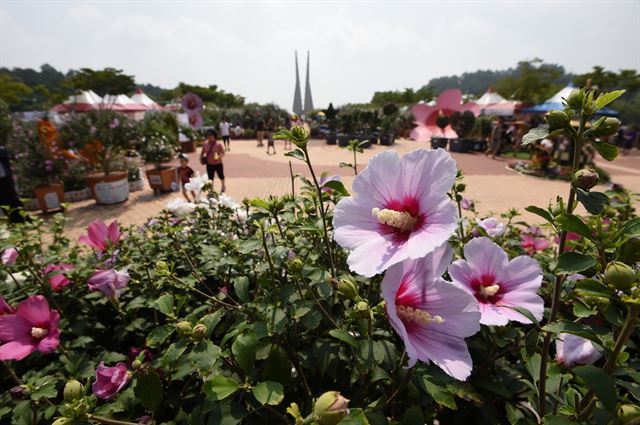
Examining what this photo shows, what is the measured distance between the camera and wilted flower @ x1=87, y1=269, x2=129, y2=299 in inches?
54.1

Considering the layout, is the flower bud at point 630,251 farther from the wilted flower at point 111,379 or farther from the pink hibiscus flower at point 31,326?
the pink hibiscus flower at point 31,326

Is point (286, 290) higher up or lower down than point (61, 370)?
higher up

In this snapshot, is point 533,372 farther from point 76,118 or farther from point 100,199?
point 76,118

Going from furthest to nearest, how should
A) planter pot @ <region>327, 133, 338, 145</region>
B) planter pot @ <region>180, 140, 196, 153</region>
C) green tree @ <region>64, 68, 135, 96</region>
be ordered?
green tree @ <region>64, 68, 135, 96</region>
planter pot @ <region>327, 133, 338, 145</region>
planter pot @ <region>180, 140, 196, 153</region>

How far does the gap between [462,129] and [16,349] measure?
20.1 m

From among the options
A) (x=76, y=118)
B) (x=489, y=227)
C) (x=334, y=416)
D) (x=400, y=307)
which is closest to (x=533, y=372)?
(x=400, y=307)

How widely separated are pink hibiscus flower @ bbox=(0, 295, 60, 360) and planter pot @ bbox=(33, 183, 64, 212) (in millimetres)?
7486

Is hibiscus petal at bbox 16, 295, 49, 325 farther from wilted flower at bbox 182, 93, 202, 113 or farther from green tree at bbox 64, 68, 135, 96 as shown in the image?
green tree at bbox 64, 68, 135, 96

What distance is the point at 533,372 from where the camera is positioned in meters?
0.91

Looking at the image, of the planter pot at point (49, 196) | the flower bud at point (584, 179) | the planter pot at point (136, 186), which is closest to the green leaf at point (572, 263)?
the flower bud at point (584, 179)

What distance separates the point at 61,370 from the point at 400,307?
1.41 m

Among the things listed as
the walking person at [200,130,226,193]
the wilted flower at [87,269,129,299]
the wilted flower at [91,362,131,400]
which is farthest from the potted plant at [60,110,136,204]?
the wilted flower at [91,362,131,400]

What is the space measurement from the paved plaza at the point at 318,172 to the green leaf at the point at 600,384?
449 cm

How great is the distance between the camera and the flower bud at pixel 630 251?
61cm
